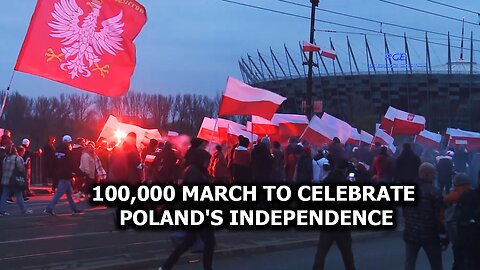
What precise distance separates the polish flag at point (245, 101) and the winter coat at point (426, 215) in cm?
988

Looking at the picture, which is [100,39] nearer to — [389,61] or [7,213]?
[7,213]

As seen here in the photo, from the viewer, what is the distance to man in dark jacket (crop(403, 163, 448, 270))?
27.3 ft

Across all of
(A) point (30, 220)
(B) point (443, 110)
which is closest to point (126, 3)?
(A) point (30, 220)

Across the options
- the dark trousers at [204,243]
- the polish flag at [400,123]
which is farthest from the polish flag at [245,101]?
the polish flag at [400,123]

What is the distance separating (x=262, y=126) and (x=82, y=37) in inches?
428

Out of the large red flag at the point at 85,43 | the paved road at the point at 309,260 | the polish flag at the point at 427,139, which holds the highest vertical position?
the large red flag at the point at 85,43

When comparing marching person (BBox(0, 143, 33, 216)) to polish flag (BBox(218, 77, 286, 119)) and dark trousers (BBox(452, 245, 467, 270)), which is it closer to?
polish flag (BBox(218, 77, 286, 119))

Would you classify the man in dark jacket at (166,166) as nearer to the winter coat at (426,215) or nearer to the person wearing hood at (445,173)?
the winter coat at (426,215)

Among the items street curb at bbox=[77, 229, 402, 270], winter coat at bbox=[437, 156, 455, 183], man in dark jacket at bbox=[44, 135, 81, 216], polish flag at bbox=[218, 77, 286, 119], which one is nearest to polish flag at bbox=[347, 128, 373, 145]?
winter coat at bbox=[437, 156, 455, 183]

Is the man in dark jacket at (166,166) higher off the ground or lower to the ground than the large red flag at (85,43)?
lower

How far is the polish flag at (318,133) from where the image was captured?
76.9 feet

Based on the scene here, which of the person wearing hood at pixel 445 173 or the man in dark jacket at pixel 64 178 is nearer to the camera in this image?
the man in dark jacket at pixel 64 178

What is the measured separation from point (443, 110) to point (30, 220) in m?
76.1

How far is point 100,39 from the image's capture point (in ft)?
44.4
